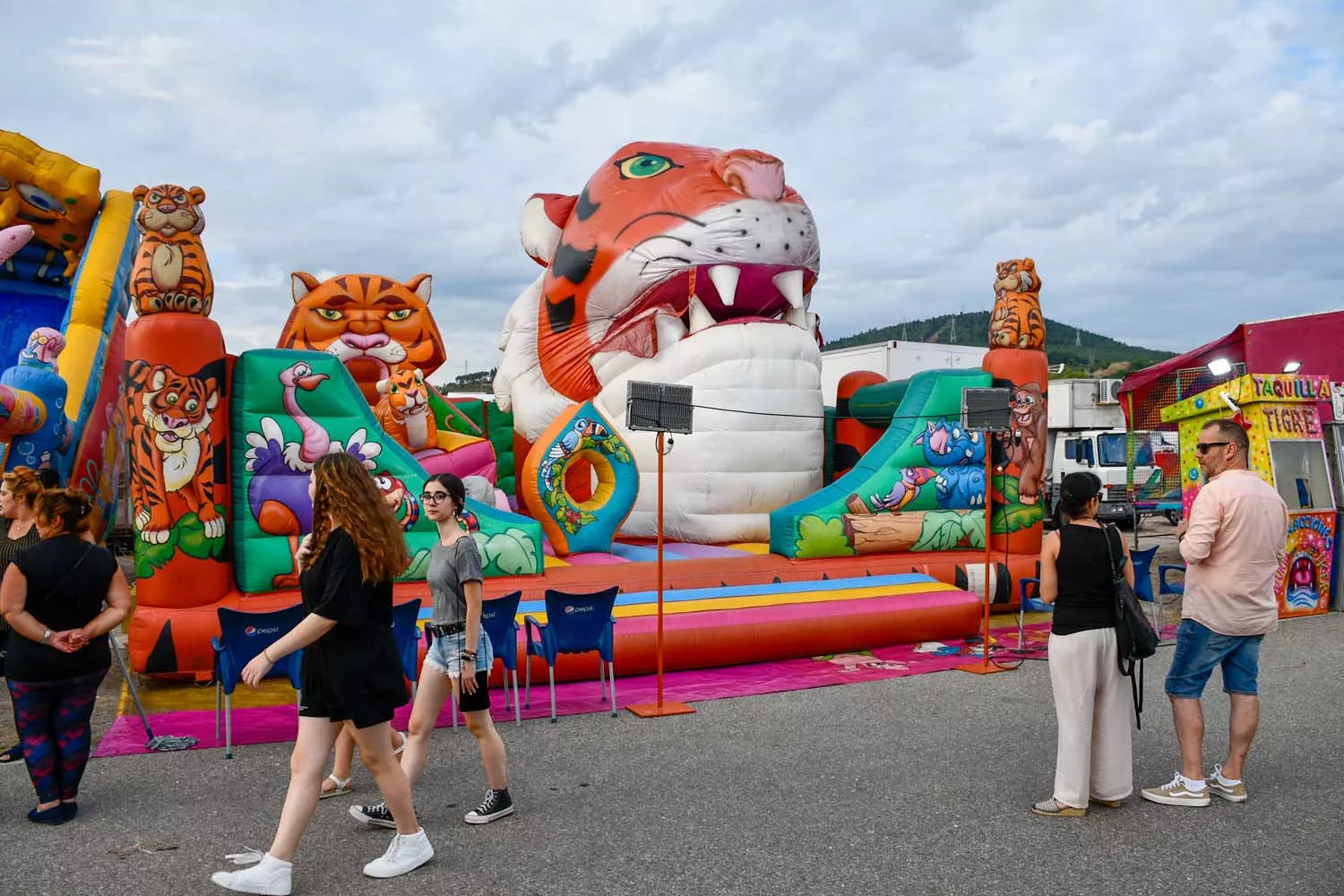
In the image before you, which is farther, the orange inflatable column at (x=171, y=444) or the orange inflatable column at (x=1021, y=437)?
the orange inflatable column at (x=1021, y=437)

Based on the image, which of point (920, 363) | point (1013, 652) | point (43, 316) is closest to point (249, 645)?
point (1013, 652)

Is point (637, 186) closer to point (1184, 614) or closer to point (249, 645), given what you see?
point (249, 645)

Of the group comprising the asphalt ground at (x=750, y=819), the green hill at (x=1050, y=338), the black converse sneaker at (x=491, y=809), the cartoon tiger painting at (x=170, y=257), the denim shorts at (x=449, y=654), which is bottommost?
the asphalt ground at (x=750, y=819)

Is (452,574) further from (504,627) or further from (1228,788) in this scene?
(1228,788)

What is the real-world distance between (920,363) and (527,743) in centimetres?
1661

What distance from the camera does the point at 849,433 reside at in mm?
10680

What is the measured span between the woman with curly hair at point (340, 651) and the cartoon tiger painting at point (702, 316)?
596 cm

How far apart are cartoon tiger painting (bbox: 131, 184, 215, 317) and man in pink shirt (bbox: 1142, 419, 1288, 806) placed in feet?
18.6

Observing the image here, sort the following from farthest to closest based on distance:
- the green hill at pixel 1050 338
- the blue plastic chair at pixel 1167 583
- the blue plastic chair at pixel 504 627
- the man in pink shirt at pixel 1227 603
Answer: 1. the green hill at pixel 1050 338
2. the blue plastic chair at pixel 1167 583
3. the blue plastic chair at pixel 504 627
4. the man in pink shirt at pixel 1227 603

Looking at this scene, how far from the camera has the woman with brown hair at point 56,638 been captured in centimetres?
379

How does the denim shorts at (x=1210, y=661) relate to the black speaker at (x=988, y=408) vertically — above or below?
below

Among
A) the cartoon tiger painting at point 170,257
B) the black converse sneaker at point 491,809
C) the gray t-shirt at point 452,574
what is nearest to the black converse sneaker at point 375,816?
the black converse sneaker at point 491,809

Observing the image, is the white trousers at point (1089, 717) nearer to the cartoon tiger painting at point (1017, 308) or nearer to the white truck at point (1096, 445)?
the cartoon tiger painting at point (1017, 308)

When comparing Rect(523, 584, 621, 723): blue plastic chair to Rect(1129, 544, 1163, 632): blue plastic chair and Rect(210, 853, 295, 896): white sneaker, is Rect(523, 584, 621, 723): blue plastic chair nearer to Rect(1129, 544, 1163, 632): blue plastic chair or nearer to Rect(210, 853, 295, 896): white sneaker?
Rect(210, 853, 295, 896): white sneaker
